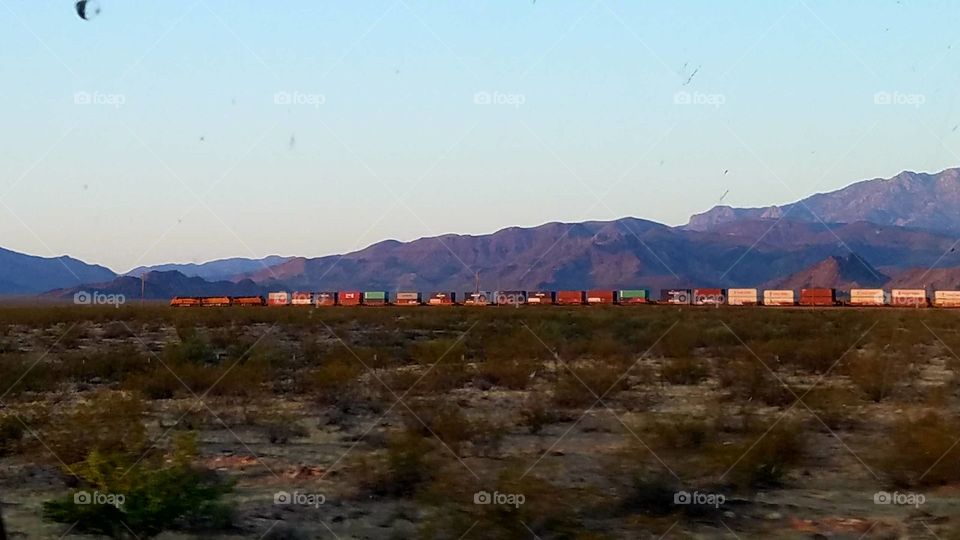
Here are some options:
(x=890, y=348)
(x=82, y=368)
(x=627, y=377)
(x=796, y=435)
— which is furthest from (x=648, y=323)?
(x=796, y=435)

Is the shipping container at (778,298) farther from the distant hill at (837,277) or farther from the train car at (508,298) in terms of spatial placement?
the distant hill at (837,277)

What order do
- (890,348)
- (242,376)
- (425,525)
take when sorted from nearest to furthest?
(425,525) → (242,376) → (890,348)

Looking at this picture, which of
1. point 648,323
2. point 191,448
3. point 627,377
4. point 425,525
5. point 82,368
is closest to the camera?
point 425,525

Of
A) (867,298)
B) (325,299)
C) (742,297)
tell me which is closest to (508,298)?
(325,299)

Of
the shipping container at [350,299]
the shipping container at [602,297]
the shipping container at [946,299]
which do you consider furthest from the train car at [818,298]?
the shipping container at [350,299]

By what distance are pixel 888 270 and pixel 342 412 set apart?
19149 cm

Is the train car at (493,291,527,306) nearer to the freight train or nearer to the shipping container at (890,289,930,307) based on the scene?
the freight train

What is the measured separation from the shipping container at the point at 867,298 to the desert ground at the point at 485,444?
193 feet

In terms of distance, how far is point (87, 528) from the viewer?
460 inches

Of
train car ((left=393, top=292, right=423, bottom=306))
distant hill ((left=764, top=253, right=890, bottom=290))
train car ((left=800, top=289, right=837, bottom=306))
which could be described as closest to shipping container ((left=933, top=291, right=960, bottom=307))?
train car ((left=800, top=289, right=837, bottom=306))

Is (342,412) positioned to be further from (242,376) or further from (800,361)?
(800,361)

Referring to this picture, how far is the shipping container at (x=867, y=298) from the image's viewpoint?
88331 millimetres

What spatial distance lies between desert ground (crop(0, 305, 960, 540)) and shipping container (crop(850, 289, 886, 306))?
193 ft

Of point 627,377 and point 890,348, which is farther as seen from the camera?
point 890,348
